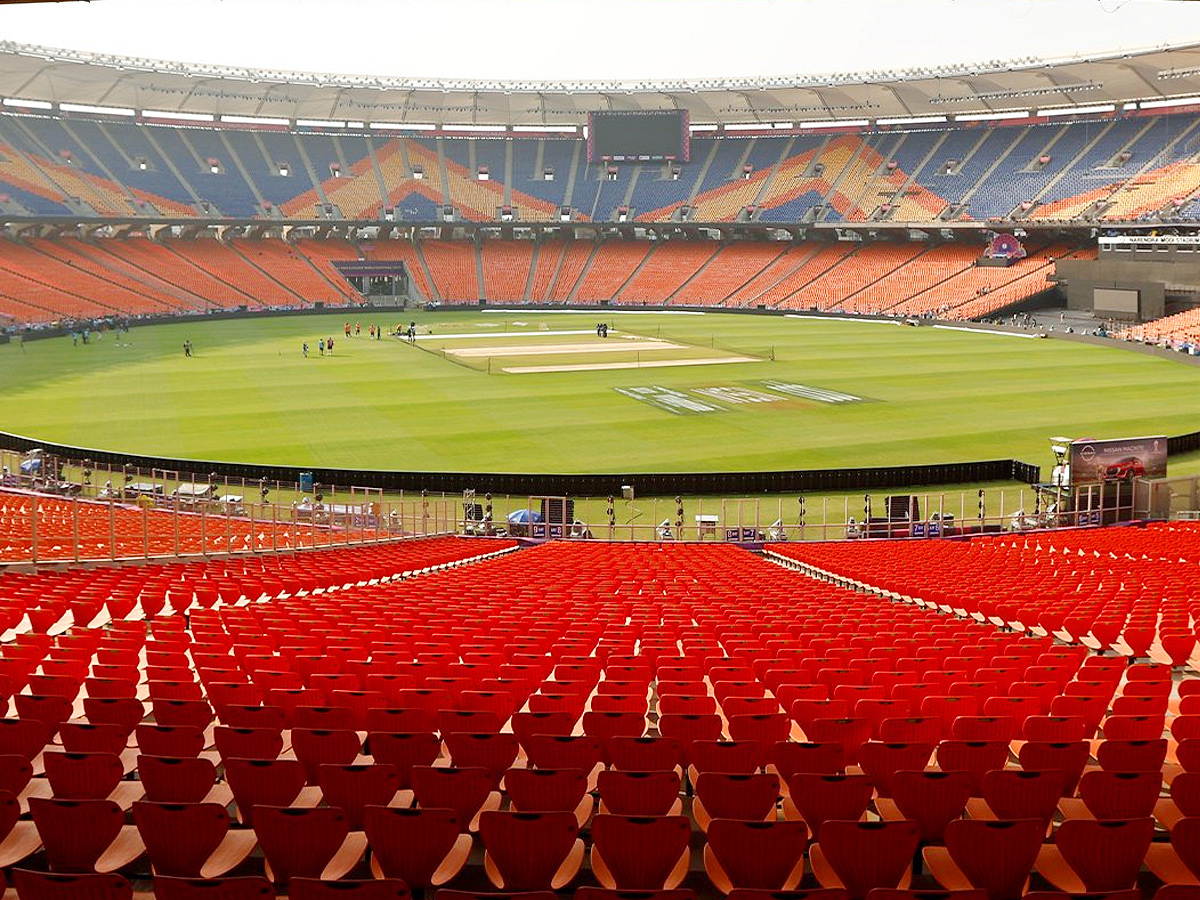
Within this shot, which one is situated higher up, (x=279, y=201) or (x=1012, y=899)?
(x=279, y=201)

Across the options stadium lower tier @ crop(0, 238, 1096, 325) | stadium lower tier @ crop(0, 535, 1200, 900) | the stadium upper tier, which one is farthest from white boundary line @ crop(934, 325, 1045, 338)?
stadium lower tier @ crop(0, 535, 1200, 900)

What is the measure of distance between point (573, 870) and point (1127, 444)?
2919cm

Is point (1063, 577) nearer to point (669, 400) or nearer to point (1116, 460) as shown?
point (1116, 460)

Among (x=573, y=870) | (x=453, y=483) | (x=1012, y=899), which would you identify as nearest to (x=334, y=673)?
(x=573, y=870)

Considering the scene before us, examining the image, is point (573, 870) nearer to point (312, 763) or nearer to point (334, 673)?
point (312, 763)

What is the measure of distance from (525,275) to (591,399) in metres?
56.5

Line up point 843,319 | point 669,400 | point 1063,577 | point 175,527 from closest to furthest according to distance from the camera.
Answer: point 1063,577 < point 175,527 < point 669,400 < point 843,319

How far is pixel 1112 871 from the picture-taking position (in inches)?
229

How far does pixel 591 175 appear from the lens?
376ft

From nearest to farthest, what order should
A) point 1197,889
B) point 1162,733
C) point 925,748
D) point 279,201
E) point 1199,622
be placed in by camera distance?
point 1197,889, point 925,748, point 1162,733, point 1199,622, point 279,201

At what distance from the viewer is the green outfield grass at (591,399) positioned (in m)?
39.0

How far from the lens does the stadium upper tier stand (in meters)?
91.3

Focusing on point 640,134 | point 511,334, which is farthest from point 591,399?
point 640,134

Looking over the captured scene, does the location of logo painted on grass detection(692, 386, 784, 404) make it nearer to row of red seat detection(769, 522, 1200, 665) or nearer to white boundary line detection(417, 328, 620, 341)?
row of red seat detection(769, 522, 1200, 665)
